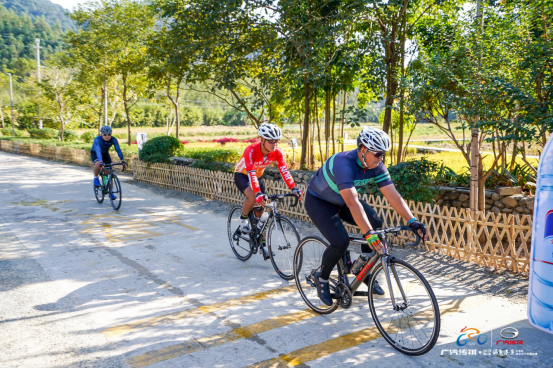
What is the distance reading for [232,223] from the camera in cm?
694

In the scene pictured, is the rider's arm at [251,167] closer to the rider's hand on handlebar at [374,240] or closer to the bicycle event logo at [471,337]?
the rider's hand on handlebar at [374,240]

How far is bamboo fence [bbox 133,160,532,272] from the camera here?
585 cm

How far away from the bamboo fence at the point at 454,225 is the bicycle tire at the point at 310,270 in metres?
1.98

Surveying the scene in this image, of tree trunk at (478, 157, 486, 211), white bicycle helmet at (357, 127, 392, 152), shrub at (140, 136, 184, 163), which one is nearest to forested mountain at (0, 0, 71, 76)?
shrub at (140, 136, 184, 163)

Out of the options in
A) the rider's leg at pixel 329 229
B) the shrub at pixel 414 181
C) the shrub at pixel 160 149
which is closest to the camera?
the rider's leg at pixel 329 229

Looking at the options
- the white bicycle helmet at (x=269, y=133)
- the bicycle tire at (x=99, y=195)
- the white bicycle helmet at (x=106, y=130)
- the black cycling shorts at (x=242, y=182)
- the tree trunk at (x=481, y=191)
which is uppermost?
the white bicycle helmet at (x=106, y=130)

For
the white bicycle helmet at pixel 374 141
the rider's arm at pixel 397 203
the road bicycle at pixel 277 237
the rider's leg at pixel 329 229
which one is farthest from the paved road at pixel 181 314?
the white bicycle helmet at pixel 374 141

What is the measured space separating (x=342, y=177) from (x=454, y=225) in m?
4.20

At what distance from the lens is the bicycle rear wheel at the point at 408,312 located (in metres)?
3.53

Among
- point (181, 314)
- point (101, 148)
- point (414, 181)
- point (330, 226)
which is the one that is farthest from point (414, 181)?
point (101, 148)

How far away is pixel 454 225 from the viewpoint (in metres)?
7.26

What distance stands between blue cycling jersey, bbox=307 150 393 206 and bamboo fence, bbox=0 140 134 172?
656 inches

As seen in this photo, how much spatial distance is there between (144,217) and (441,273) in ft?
22.6

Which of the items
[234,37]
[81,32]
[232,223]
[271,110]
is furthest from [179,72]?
[81,32]
